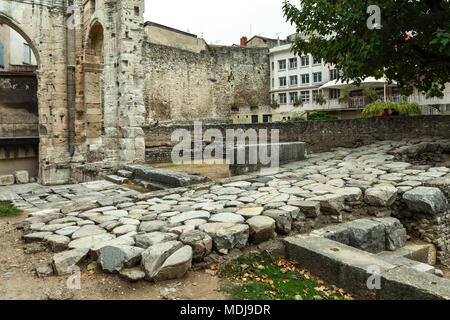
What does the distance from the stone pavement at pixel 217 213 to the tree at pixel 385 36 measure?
7.98 ft

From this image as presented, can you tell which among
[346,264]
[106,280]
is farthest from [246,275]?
[106,280]

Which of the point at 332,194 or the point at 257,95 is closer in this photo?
the point at 332,194

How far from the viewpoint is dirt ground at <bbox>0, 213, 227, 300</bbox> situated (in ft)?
8.23

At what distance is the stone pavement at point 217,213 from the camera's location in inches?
118

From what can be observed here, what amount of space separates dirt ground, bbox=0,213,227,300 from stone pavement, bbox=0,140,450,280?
87mm

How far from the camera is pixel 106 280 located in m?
2.74

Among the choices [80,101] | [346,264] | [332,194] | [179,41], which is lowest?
[346,264]

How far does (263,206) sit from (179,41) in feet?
97.2

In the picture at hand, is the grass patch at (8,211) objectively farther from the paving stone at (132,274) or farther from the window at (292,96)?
the window at (292,96)

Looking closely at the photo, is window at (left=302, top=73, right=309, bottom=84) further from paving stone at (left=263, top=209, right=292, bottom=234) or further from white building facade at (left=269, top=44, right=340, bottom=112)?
paving stone at (left=263, top=209, right=292, bottom=234)

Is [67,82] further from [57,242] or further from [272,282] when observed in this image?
[272,282]

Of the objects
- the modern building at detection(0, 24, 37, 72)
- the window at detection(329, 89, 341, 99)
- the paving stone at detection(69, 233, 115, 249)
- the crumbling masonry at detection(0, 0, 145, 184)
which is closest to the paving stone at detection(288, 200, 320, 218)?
the paving stone at detection(69, 233, 115, 249)
